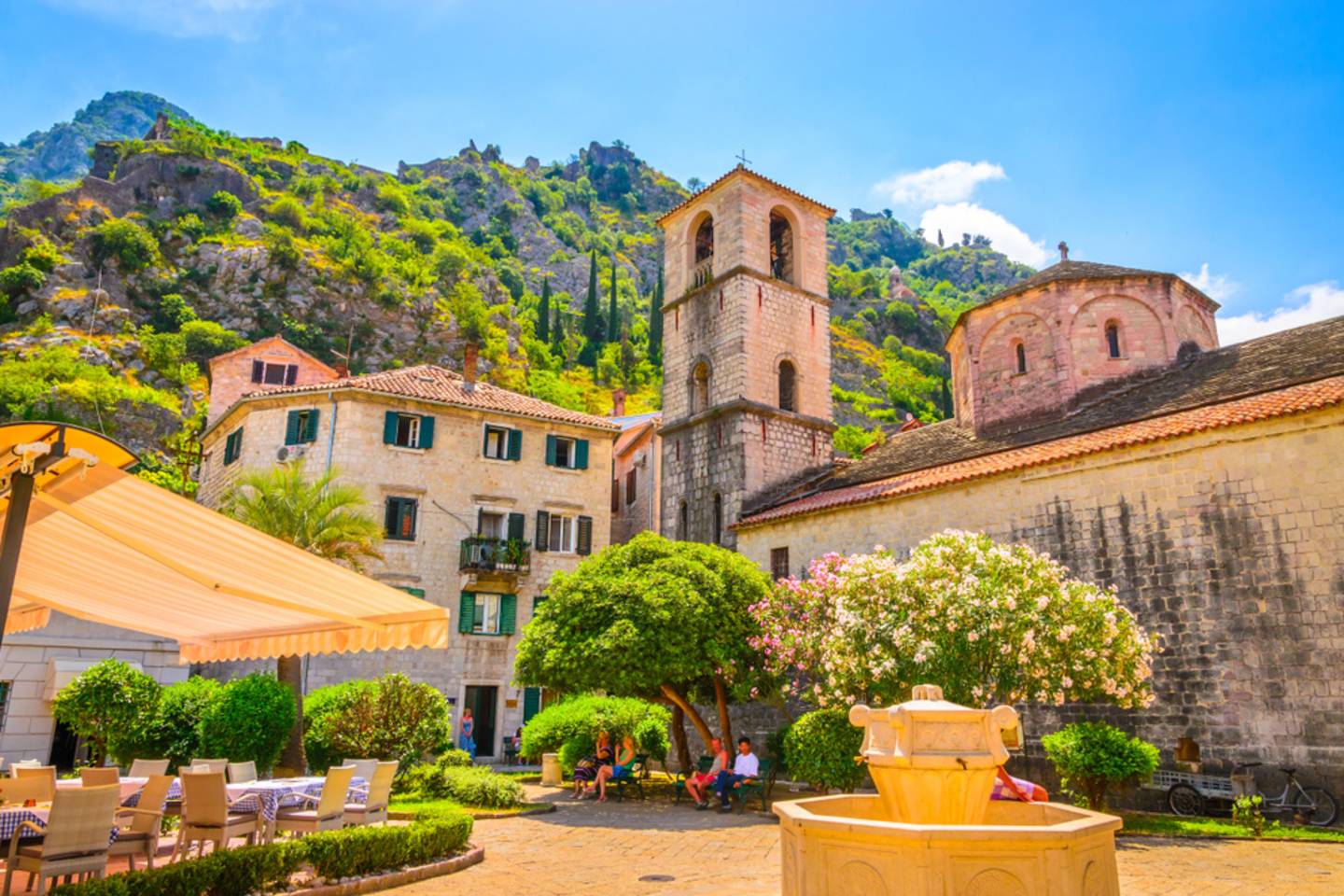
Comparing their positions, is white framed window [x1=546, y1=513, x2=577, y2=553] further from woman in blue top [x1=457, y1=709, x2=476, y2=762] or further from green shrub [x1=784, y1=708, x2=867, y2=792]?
green shrub [x1=784, y1=708, x2=867, y2=792]

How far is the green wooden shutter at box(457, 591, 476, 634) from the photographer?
26906mm

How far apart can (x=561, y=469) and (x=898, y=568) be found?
1842 centimetres

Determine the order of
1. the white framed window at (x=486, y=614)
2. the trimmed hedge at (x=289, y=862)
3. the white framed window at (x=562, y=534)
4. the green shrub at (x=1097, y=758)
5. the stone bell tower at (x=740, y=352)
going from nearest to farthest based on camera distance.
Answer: the trimmed hedge at (x=289, y=862), the green shrub at (x=1097, y=758), the stone bell tower at (x=740, y=352), the white framed window at (x=486, y=614), the white framed window at (x=562, y=534)

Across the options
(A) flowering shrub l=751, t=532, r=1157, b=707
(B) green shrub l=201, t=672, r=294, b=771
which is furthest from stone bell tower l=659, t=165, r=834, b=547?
(B) green shrub l=201, t=672, r=294, b=771

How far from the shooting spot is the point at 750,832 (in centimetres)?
1210

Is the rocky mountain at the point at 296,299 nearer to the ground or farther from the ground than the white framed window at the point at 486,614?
farther from the ground

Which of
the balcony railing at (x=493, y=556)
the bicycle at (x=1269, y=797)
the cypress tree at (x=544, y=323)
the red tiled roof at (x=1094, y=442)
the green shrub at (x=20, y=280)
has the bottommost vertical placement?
the bicycle at (x=1269, y=797)

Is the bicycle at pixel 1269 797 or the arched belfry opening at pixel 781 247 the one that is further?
the arched belfry opening at pixel 781 247

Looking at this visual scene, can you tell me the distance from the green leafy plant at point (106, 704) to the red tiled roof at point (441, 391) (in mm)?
11707

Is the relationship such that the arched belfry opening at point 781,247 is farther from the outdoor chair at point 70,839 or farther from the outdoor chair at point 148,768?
the outdoor chair at point 70,839

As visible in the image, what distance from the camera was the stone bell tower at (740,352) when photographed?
2523 centimetres

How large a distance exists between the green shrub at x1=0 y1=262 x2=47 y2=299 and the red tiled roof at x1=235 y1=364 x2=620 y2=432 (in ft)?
119

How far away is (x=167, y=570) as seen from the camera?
726cm

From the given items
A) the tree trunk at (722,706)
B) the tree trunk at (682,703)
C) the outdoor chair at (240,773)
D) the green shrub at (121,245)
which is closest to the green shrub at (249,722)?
the outdoor chair at (240,773)
